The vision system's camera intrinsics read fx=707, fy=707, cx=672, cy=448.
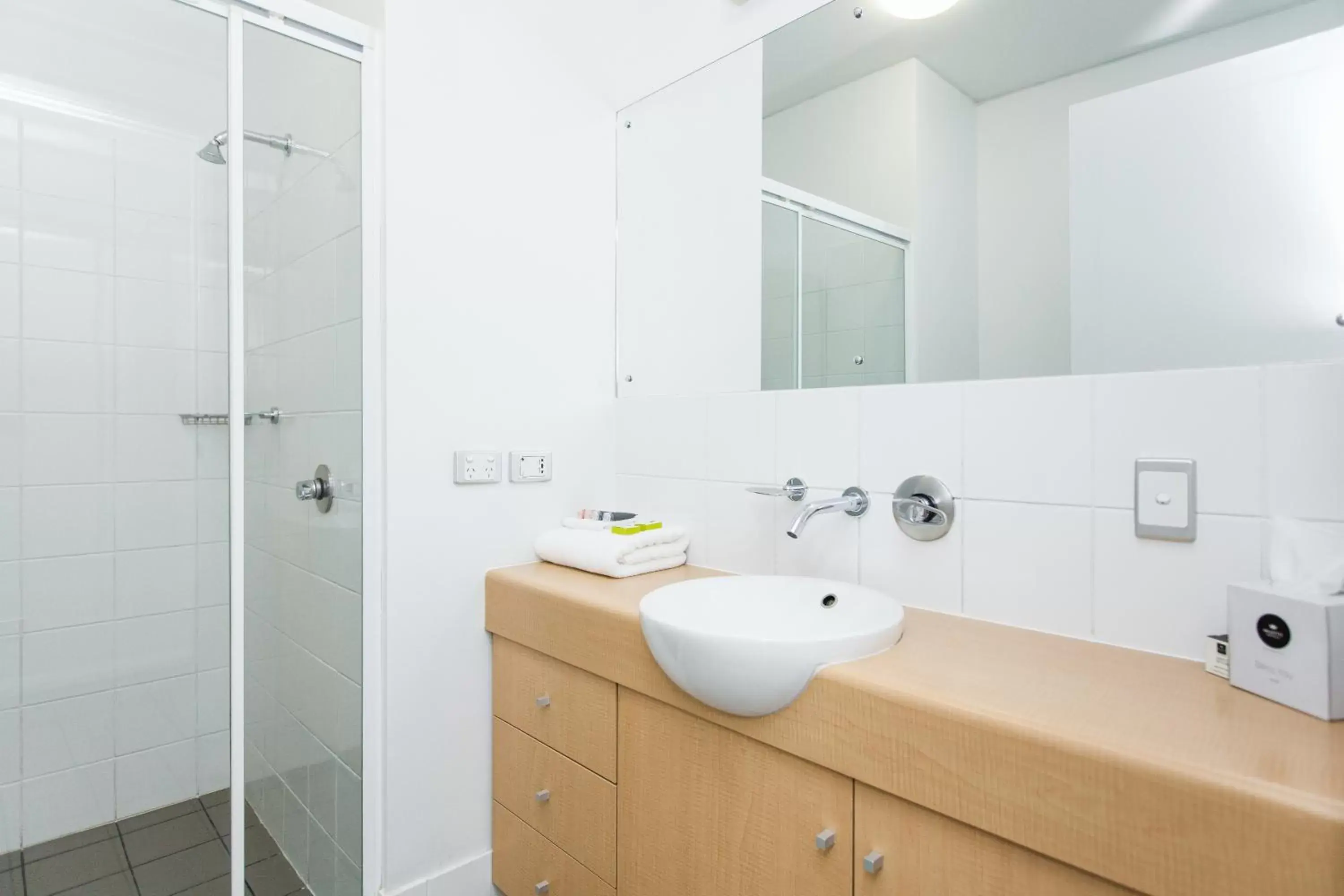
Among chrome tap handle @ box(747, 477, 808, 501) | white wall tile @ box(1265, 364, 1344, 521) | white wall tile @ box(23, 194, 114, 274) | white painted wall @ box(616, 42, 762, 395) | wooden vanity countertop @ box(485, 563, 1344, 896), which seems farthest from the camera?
white painted wall @ box(616, 42, 762, 395)

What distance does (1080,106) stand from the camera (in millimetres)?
1210

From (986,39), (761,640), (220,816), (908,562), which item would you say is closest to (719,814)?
(761,640)

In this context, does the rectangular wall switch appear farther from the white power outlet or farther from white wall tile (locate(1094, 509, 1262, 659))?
white wall tile (locate(1094, 509, 1262, 659))

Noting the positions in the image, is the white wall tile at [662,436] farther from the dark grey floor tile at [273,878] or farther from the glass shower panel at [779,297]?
the dark grey floor tile at [273,878]

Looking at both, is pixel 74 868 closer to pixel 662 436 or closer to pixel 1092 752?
pixel 662 436

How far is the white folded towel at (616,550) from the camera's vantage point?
157cm

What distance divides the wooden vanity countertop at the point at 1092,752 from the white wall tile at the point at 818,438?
0.39 m

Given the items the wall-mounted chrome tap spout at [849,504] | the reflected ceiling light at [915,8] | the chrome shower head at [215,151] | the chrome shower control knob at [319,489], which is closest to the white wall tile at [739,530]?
the wall-mounted chrome tap spout at [849,504]

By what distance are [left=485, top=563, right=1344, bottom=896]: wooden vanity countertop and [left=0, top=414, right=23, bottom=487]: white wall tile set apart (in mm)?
1225

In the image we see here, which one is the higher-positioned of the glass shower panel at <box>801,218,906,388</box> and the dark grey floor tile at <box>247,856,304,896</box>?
the glass shower panel at <box>801,218,906,388</box>

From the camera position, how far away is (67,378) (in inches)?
50.8

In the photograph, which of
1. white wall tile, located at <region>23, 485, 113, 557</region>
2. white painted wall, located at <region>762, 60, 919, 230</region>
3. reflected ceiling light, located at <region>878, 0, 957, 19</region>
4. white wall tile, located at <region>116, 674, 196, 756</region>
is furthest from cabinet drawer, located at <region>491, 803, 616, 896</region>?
reflected ceiling light, located at <region>878, 0, 957, 19</region>

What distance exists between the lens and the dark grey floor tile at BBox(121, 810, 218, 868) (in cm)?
134

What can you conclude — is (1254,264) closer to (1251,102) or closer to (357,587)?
(1251,102)
